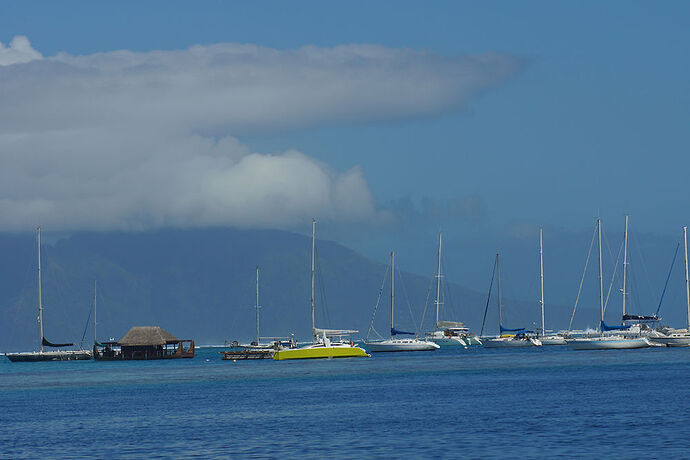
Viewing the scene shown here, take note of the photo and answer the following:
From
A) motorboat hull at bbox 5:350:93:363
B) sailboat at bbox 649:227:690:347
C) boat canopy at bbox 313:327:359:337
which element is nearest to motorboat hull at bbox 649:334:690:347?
sailboat at bbox 649:227:690:347

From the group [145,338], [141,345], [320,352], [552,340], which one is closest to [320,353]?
[320,352]

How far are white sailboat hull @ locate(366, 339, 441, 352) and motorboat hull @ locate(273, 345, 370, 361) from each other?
22.2 metres

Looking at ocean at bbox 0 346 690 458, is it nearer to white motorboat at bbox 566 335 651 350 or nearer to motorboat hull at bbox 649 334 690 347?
white motorboat at bbox 566 335 651 350

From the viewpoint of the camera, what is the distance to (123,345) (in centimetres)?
16788

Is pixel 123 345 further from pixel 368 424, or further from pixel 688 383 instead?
pixel 368 424

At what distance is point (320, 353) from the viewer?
142 meters

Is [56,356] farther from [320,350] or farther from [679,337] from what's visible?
[679,337]

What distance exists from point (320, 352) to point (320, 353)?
0.12 meters

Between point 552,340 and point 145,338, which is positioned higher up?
point 145,338

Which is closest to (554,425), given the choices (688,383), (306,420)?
(306,420)

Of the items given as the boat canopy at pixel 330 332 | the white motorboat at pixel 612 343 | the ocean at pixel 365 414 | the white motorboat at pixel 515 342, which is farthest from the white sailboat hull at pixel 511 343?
the ocean at pixel 365 414

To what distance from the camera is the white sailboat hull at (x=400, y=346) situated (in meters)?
168

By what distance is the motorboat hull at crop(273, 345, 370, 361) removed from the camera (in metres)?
141

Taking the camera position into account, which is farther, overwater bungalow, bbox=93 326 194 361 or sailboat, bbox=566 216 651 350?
overwater bungalow, bbox=93 326 194 361
